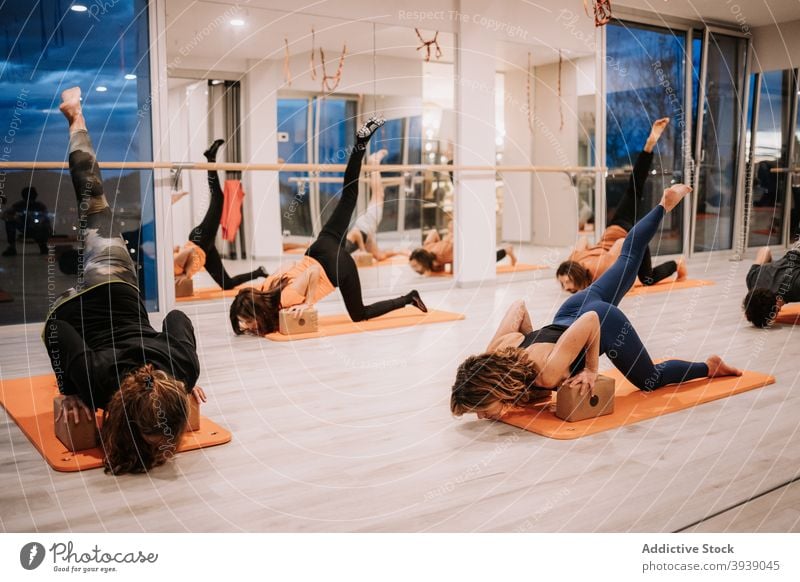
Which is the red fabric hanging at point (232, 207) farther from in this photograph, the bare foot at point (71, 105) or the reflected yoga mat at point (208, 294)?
the bare foot at point (71, 105)

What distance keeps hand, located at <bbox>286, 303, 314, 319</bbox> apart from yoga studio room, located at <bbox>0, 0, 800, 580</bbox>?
0.06 meters

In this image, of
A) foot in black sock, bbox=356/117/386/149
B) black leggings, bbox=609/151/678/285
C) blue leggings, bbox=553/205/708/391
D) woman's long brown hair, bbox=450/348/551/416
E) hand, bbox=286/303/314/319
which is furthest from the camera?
black leggings, bbox=609/151/678/285

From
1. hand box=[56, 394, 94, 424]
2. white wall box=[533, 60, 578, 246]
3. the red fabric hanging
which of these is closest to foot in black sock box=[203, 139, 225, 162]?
the red fabric hanging

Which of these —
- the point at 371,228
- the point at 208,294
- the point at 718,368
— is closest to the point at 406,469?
the point at 718,368

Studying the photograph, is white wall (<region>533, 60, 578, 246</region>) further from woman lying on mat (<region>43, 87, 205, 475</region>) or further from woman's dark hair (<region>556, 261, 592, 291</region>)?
woman lying on mat (<region>43, 87, 205, 475</region>)

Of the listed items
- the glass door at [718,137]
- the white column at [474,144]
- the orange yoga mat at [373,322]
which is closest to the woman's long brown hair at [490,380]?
the orange yoga mat at [373,322]

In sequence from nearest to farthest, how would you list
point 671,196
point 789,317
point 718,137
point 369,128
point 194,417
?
point 194,417 → point 671,196 → point 369,128 → point 789,317 → point 718,137

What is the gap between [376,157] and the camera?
7.39m

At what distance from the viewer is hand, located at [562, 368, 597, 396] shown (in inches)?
132

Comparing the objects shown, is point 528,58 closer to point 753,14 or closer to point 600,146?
point 600,146

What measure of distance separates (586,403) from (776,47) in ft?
29.8

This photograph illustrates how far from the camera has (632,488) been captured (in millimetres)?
2645

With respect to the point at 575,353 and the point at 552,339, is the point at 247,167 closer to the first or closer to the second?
the point at 552,339

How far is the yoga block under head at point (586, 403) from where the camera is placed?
335 centimetres
